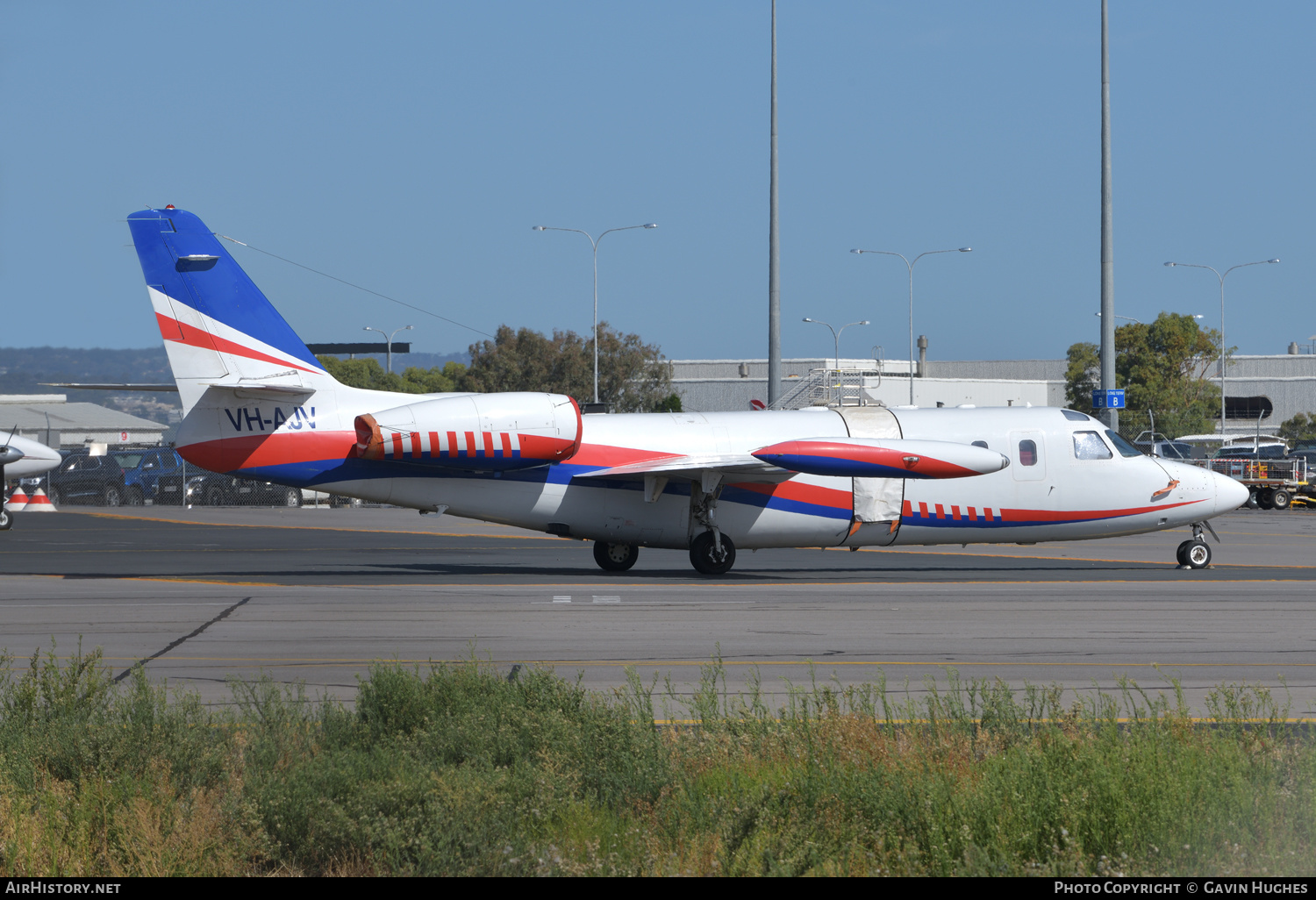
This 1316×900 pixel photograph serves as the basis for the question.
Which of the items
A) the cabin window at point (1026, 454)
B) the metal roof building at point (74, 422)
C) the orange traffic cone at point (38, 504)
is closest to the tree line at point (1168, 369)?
the orange traffic cone at point (38, 504)

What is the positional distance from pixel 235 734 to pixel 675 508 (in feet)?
45.9

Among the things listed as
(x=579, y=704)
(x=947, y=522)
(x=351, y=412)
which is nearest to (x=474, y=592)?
(x=351, y=412)

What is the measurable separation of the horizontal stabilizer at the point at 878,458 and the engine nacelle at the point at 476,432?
3.17 metres

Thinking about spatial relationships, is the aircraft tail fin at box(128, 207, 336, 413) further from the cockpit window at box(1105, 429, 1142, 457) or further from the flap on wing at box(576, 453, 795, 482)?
the cockpit window at box(1105, 429, 1142, 457)

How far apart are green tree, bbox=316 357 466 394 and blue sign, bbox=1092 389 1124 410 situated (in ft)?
207

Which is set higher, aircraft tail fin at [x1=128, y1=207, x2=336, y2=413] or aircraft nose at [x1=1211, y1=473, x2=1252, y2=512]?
aircraft tail fin at [x1=128, y1=207, x2=336, y2=413]

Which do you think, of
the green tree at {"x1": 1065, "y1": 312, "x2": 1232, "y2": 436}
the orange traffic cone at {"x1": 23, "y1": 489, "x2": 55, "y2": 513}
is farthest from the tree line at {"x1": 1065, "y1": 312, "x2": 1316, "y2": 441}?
the orange traffic cone at {"x1": 23, "y1": 489, "x2": 55, "y2": 513}

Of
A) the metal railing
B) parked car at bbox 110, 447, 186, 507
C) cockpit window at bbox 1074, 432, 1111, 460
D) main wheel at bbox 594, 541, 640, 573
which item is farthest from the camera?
the metal railing

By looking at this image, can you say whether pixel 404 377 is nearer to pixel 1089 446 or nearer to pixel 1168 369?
pixel 1168 369

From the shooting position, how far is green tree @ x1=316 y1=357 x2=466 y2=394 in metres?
105

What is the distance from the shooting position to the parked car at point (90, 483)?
53.3 metres

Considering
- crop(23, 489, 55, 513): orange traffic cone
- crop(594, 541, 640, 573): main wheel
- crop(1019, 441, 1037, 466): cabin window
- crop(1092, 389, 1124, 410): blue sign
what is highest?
crop(1092, 389, 1124, 410): blue sign

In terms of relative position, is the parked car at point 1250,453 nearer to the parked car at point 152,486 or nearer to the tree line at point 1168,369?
the tree line at point 1168,369

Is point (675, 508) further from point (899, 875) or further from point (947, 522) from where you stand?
point (899, 875)
